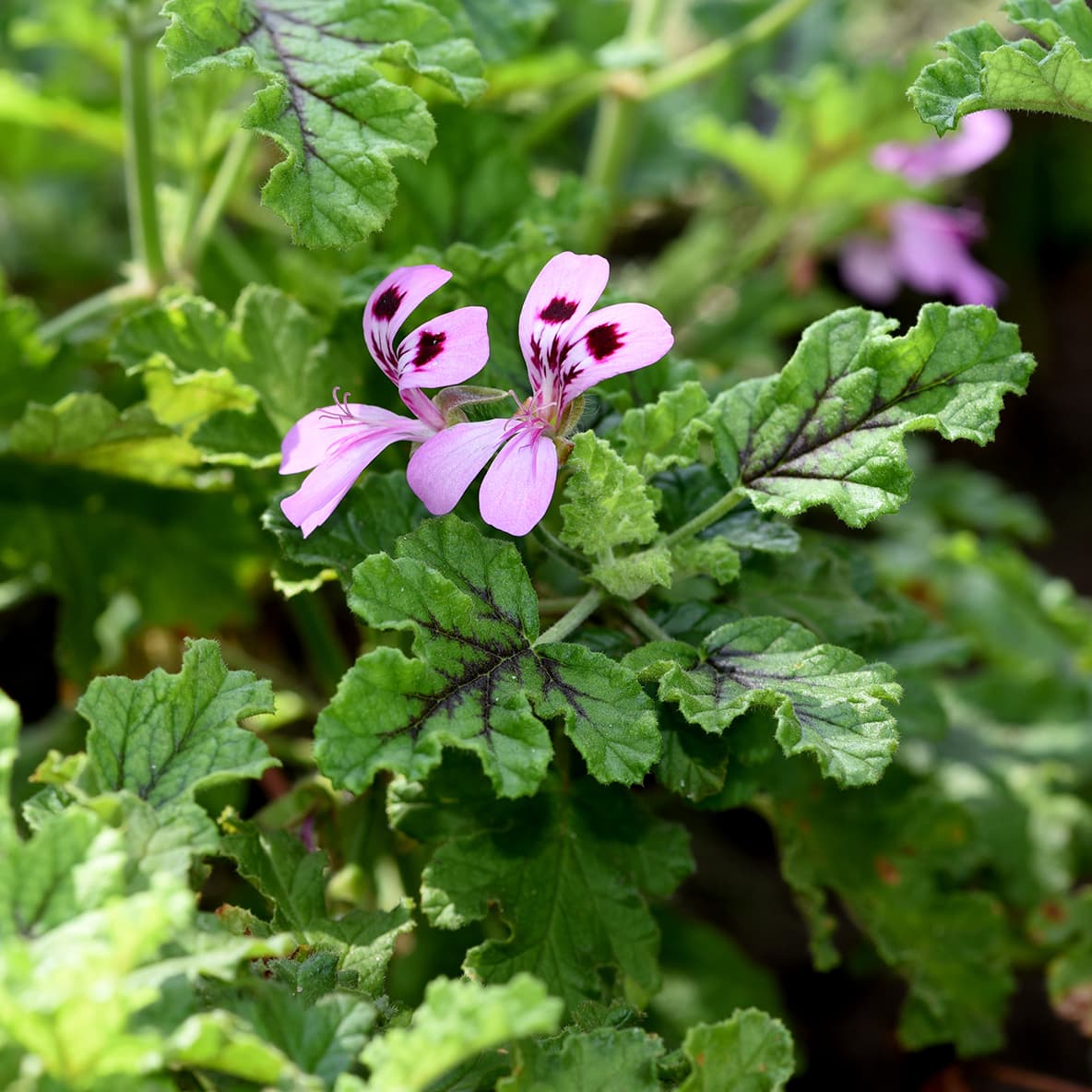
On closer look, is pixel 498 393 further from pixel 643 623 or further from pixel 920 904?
pixel 920 904

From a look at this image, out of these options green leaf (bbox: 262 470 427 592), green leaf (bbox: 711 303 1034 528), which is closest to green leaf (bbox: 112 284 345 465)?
green leaf (bbox: 262 470 427 592)

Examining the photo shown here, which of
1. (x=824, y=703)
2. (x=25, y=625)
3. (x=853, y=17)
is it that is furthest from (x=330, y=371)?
(x=853, y=17)

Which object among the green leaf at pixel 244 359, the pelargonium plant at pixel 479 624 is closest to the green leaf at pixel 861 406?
the pelargonium plant at pixel 479 624

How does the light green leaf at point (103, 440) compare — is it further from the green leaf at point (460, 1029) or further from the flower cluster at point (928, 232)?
the flower cluster at point (928, 232)

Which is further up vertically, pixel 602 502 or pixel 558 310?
pixel 558 310

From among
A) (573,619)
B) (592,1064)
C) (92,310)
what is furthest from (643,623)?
(92,310)
